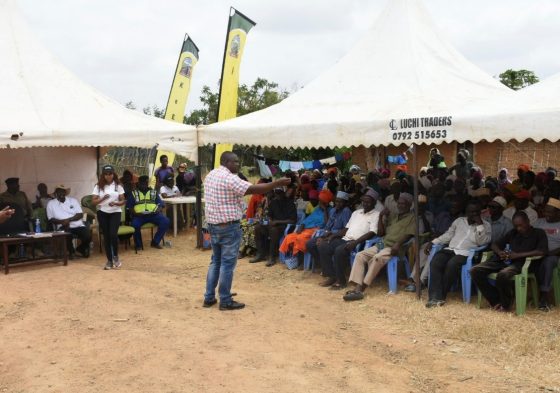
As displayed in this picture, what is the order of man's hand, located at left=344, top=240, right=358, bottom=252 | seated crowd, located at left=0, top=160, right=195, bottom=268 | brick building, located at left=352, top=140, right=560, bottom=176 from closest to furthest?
man's hand, located at left=344, top=240, right=358, bottom=252 < seated crowd, located at left=0, top=160, right=195, bottom=268 < brick building, located at left=352, top=140, right=560, bottom=176

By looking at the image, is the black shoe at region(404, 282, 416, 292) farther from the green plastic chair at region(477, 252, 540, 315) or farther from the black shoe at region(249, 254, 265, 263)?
the black shoe at region(249, 254, 265, 263)

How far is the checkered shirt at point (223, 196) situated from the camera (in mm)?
6199

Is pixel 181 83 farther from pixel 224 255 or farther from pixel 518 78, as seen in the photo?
pixel 518 78

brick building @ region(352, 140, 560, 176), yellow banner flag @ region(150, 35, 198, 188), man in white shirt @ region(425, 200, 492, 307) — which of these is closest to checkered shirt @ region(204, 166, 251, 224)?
man in white shirt @ region(425, 200, 492, 307)

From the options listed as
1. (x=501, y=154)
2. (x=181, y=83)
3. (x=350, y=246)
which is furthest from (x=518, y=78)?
(x=350, y=246)

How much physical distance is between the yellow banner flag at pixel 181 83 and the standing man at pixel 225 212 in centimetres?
954

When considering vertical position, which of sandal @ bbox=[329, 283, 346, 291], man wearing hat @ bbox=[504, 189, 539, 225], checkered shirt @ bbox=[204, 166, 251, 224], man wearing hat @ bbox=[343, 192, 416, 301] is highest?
checkered shirt @ bbox=[204, 166, 251, 224]

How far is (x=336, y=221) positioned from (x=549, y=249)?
282 centimetres

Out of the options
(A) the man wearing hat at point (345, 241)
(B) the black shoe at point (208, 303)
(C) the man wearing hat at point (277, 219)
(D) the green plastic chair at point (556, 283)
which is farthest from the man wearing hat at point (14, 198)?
(D) the green plastic chair at point (556, 283)

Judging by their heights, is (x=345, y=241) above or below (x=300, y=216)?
below

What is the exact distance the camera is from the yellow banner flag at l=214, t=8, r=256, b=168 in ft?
39.7

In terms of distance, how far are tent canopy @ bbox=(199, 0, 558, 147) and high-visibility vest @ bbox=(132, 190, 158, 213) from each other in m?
1.81

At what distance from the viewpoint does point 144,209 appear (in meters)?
10.8

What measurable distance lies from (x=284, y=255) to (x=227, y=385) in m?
4.67
